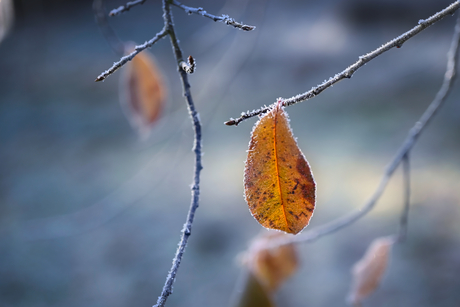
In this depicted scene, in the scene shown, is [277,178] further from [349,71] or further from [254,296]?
[254,296]

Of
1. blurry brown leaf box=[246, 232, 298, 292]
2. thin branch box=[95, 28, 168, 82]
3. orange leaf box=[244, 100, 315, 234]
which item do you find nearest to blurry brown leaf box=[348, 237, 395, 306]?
blurry brown leaf box=[246, 232, 298, 292]

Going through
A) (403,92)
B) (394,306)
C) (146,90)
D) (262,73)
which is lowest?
(394,306)

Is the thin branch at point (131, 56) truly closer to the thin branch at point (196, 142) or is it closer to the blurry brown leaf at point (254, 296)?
the thin branch at point (196, 142)

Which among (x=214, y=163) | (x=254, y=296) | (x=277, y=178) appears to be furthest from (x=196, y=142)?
(x=214, y=163)

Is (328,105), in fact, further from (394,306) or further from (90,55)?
(90,55)

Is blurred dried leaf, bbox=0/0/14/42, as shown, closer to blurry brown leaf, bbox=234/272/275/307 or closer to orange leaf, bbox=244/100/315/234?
orange leaf, bbox=244/100/315/234

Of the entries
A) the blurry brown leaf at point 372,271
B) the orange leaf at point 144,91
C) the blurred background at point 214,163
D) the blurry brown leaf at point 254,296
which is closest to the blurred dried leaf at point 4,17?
the orange leaf at point 144,91

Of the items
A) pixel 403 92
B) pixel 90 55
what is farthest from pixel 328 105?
pixel 90 55
